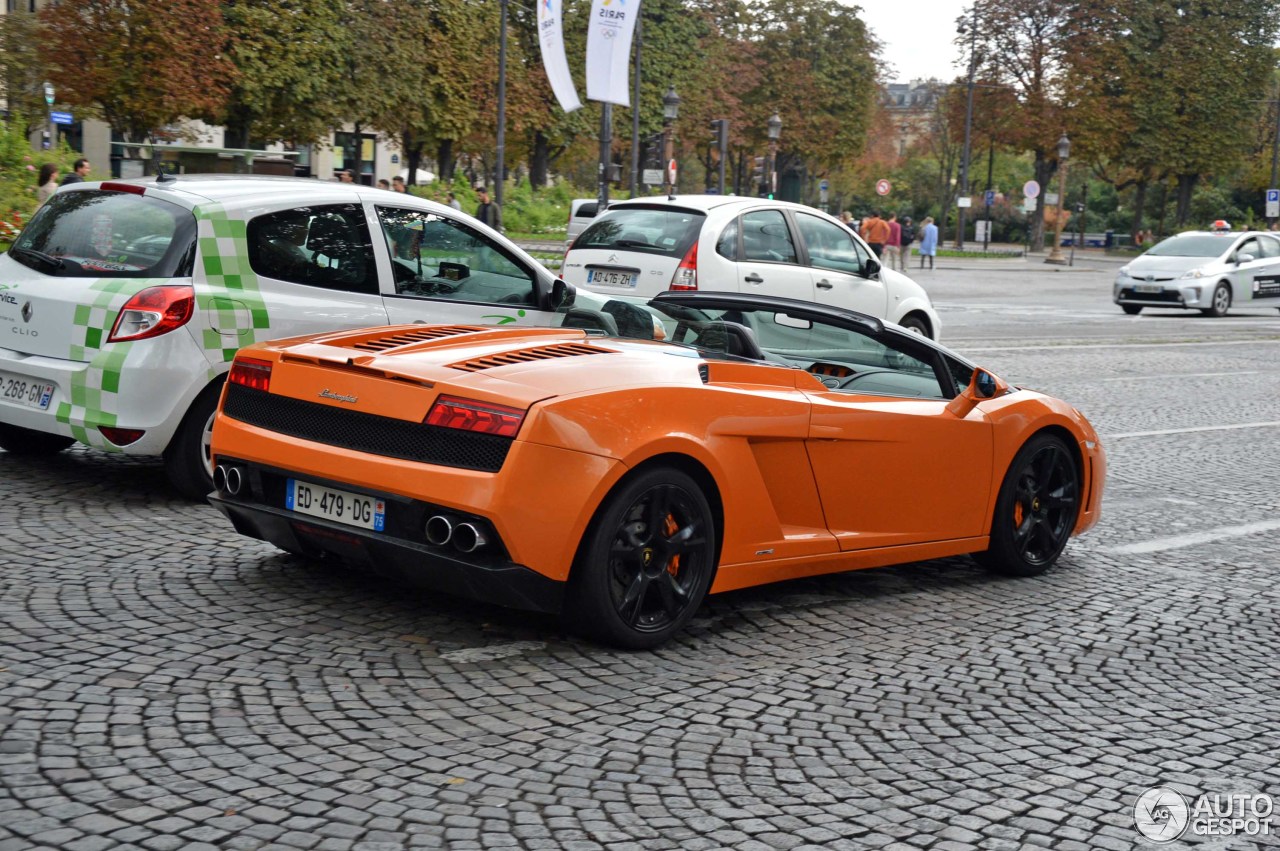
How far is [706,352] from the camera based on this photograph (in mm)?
5828

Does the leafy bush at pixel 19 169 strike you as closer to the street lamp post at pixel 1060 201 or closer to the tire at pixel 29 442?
the tire at pixel 29 442

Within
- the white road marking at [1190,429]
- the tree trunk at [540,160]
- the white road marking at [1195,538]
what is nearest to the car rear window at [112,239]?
the white road marking at [1195,538]

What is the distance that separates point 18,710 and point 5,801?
709 mm

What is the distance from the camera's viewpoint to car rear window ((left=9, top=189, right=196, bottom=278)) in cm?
715

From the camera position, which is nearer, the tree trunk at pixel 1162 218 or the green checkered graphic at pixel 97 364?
the green checkered graphic at pixel 97 364

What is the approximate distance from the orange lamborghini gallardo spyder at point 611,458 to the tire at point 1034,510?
6.9 inches

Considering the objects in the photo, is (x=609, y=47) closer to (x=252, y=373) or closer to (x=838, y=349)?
(x=838, y=349)

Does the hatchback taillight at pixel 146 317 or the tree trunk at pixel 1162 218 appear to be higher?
the tree trunk at pixel 1162 218

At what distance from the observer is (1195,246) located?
2930 centimetres

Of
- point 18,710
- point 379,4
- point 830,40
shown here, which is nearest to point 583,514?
point 18,710

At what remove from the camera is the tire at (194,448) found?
23.3 ft

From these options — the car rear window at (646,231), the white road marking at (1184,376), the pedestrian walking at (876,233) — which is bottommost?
the white road marking at (1184,376)

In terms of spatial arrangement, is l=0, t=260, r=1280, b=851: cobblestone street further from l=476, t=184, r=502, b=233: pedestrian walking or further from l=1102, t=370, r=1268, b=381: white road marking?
l=476, t=184, r=502, b=233: pedestrian walking

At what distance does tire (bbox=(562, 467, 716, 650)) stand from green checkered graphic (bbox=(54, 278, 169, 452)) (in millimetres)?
2891
